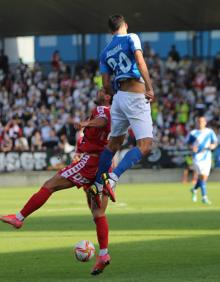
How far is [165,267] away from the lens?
10.9 m

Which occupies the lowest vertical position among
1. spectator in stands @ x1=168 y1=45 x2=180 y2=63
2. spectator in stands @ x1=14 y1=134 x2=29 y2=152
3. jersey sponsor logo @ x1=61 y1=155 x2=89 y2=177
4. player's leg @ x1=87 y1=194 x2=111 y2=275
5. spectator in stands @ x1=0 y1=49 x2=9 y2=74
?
spectator in stands @ x1=14 y1=134 x2=29 y2=152

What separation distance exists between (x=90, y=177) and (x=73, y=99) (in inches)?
1196

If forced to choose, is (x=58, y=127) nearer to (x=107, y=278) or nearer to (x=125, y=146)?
(x=125, y=146)

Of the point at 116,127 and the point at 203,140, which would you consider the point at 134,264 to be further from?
the point at 203,140

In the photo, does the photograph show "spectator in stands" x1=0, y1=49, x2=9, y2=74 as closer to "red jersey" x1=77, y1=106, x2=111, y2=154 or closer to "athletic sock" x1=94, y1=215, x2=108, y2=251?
"red jersey" x1=77, y1=106, x2=111, y2=154

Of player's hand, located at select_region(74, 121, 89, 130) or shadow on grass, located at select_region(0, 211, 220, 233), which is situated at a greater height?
player's hand, located at select_region(74, 121, 89, 130)

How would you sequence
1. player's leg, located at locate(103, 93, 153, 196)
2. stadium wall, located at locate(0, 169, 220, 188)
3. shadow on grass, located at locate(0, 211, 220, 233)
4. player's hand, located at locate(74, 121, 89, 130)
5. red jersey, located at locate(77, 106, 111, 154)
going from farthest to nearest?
stadium wall, located at locate(0, 169, 220, 188) < shadow on grass, located at locate(0, 211, 220, 233) < player's leg, located at locate(103, 93, 153, 196) < red jersey, located at locate(77, 106, 111, 154) < player's hand, located at locate(74, 121, 89, 130)

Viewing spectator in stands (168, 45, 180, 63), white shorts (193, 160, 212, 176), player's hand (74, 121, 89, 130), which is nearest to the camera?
player's hand (74, 121, 89, 130)

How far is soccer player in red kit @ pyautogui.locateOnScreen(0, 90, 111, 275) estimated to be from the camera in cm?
1061

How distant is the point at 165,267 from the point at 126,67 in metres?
2.40

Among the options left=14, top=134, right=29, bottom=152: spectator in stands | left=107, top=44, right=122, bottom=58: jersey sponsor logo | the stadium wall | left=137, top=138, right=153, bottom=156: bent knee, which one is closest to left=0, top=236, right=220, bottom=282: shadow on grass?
left=137, top=138, right=153, bottom=156: bent knee

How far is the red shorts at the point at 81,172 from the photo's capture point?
1111 cm

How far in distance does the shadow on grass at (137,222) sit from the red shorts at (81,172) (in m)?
5.41

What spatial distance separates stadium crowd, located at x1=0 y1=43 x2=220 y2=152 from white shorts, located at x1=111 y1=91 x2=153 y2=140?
24691mm
